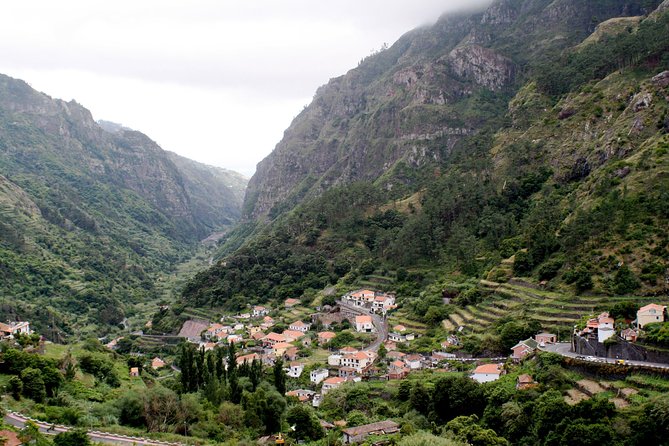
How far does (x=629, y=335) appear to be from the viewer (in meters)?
38.1

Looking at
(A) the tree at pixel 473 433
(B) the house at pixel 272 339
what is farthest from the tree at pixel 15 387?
(B) the house at pixel 272 339

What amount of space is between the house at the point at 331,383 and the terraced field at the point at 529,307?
12519mm

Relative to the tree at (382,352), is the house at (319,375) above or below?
below

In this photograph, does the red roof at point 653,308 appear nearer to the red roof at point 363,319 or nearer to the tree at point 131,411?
the tree at point 131,411

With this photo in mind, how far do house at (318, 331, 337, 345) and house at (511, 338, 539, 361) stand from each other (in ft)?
→ 80.4

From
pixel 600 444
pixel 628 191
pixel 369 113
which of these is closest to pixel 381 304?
pixel 628 191

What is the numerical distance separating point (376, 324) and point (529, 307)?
20.7 meters

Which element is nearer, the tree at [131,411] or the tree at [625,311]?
the tree at [131,411]

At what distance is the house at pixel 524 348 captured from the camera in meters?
44.2

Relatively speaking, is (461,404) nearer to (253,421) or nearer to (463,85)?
(253,421)

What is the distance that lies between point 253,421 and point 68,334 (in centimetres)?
5822

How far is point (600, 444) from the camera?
2933cm

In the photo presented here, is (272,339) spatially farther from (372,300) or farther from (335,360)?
(372,300)

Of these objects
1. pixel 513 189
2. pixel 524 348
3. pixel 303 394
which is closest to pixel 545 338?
pixel 524 348
